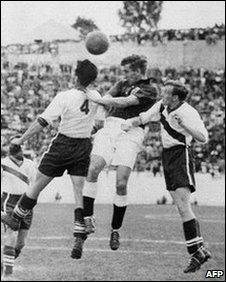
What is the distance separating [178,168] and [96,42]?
6.14ft

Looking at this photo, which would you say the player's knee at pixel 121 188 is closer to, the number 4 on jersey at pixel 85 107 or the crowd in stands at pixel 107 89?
the number 4 on jersey at pixel 85 107

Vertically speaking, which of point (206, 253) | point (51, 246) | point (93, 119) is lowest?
point (51, 246)

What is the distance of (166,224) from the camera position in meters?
70.4

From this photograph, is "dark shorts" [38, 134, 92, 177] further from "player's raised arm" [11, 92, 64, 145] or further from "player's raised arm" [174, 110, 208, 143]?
"player's raised arm" [174, 110, 208, 143]

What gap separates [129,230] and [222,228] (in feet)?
36.2

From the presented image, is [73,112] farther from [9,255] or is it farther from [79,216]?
[9,255]

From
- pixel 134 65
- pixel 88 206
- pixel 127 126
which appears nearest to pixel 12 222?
pixel 88 206

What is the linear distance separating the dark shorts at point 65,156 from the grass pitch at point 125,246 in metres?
44.1

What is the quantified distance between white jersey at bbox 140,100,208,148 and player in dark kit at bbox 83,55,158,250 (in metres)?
0.31

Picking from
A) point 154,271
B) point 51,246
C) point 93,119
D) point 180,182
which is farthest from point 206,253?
point 154,271

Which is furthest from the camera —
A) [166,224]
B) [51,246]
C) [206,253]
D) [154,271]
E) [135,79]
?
[154,271]

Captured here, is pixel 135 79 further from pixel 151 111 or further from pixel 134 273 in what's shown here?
pixel 134 273

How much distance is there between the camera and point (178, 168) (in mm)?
9742

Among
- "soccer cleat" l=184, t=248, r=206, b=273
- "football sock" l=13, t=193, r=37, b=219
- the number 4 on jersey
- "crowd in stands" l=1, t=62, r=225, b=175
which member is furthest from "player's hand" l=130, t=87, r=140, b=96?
"crowd in stands" l=1, t=62, r=225, b=175
